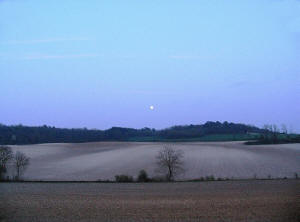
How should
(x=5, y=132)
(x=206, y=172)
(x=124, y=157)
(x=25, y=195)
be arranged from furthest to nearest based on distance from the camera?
1. (x=5, y=132)
2. (x=124, y=157)
3. (x=206, y=172)
4. (x=25, y=195)

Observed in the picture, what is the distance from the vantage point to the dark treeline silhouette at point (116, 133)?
279ft

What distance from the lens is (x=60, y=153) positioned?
60969 millimetres

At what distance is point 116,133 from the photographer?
311ft

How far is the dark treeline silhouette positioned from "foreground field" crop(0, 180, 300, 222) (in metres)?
60.7

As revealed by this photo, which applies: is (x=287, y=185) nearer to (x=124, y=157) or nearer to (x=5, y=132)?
(x=124, y=157)

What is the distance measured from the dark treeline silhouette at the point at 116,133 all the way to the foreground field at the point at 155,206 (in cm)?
6067

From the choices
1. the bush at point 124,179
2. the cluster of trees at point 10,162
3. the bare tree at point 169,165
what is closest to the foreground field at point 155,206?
the bush at point 124,179

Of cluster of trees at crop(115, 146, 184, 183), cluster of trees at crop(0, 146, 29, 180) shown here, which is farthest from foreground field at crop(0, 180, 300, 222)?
cluster of trees at crop(0, 146, 29, 180)

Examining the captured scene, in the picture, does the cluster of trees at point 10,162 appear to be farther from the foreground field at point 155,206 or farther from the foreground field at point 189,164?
the foreground field at point 155,206

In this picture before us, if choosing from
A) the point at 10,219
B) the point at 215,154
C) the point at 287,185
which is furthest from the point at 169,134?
the point at 10,219

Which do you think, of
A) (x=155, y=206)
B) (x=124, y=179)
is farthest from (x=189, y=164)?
(x=155, y=206)

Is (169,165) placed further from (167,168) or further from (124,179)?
(124,179)

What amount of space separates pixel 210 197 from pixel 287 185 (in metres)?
7.36

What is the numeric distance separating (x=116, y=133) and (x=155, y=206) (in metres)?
77.0
